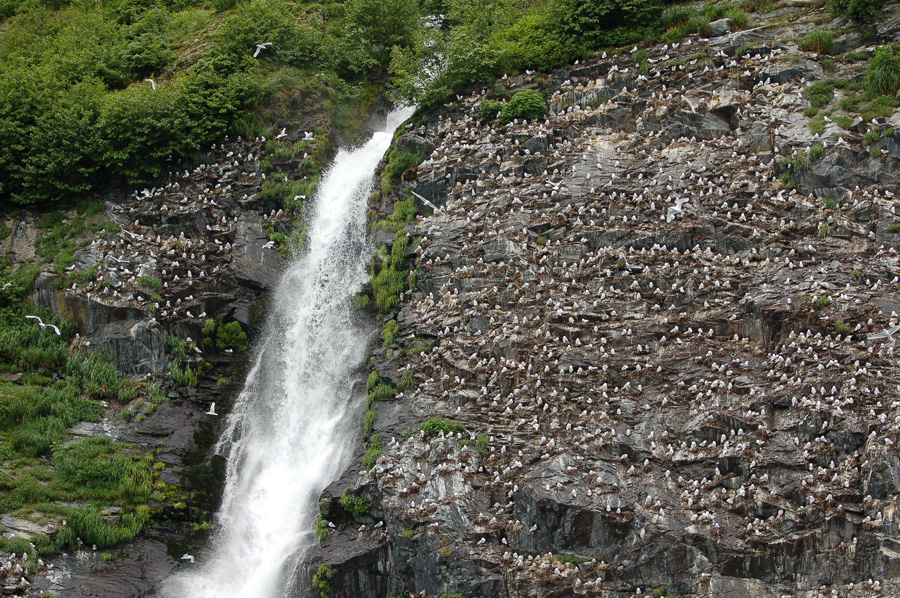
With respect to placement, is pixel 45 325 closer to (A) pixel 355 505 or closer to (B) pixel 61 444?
(B) pixel 61 444

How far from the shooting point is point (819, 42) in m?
28.5

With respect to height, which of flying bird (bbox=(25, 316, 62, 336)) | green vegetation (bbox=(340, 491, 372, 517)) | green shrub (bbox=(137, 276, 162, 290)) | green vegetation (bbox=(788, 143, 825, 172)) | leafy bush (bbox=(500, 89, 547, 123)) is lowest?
green vegetation (bbox=(340, 491, 372, 517))

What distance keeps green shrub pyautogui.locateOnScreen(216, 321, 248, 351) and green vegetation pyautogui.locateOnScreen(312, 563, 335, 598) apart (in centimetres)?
1038

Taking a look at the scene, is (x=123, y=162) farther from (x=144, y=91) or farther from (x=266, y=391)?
(x=266, y=391)

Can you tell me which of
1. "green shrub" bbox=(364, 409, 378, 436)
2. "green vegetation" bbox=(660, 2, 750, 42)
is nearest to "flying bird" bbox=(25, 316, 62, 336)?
"green shrub" bbox=(364, 409, 378, 436)

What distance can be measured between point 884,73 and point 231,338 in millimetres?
25197

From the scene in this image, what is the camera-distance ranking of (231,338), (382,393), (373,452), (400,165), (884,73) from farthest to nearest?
(400,165) < (231,338) < (884,73) < (382,393) < (373,452)

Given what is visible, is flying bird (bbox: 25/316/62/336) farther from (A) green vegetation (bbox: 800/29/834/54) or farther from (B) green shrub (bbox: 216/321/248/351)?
(A) green vegetation (bbox: 800/29/834/54)

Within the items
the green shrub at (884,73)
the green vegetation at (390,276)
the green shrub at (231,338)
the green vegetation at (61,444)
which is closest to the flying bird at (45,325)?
the green vegetation at (61,444)

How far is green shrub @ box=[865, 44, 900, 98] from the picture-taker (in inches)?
1036

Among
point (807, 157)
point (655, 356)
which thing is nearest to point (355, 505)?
point (655, 356)

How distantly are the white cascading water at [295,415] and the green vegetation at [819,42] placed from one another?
18.1 meters

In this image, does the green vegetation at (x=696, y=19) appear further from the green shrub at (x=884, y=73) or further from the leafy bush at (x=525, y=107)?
the leafy bush at (x=525, y=107)

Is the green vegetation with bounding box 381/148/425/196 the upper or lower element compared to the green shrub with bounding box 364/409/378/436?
upper
